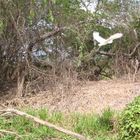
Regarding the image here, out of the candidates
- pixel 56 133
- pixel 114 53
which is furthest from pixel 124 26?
pixel 56 133

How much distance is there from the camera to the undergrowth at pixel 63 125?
7.21 m

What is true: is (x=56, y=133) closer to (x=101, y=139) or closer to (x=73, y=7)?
(x=101, y=139)

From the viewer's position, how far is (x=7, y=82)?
10391mm

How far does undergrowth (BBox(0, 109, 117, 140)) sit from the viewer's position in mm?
7207

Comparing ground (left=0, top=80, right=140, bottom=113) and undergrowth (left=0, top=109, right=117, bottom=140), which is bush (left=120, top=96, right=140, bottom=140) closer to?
undergrowth (left=0, top=109, right=117, bottom=140)

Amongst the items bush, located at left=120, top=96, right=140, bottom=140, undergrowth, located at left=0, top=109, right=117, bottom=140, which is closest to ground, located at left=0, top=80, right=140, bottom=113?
undergrowth, located at left=0, top=109, right=117, bottom=140

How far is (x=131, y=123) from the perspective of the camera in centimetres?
575

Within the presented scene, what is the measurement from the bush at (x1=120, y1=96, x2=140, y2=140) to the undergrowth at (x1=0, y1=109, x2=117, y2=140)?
1272 millimetres

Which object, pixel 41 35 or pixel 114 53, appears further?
pixel 114 53

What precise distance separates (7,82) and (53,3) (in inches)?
82.6

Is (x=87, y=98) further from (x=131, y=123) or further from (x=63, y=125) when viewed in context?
(x=131, y=123)

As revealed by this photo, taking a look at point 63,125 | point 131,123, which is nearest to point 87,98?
point 63,125

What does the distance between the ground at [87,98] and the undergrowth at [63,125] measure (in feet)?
1.83

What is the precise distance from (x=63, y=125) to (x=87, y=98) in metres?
1.41
